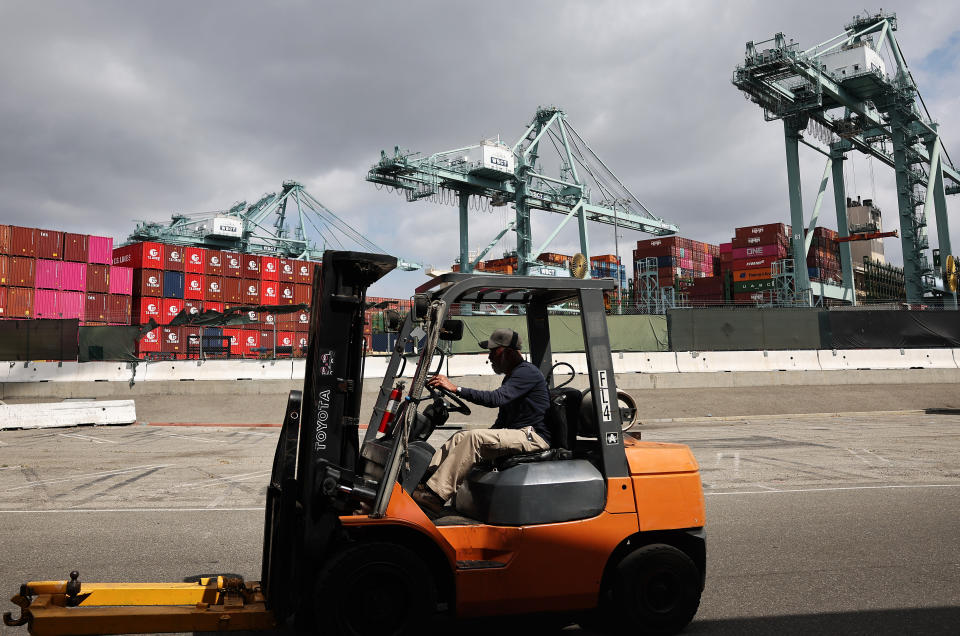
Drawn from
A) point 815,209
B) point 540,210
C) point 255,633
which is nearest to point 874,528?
A: point 255,633

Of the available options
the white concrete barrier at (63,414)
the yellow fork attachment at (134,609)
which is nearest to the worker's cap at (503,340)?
the yellow fork attachment at (134,609)

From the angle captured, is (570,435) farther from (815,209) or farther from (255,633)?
(815,209)

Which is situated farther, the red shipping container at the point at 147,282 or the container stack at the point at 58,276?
the red shipping container at the point at 147,282

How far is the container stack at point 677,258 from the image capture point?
206ft

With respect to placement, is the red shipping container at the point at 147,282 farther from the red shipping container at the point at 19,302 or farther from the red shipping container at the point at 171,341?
the red shipping container at the point at 171,341

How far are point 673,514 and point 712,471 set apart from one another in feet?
21.6

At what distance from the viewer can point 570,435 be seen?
4.29 m

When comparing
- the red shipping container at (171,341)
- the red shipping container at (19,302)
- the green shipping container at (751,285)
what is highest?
the green shipping container at (751,285)

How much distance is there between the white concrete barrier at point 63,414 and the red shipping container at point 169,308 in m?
26.4

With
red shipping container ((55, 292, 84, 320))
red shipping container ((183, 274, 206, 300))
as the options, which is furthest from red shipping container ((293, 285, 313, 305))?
red shipping container ((55, 292, 84, 320))

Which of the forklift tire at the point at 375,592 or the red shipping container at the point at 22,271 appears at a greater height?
the red shipping container at the point at 22,271

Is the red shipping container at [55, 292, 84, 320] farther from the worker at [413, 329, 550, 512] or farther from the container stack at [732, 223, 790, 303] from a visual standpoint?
the container stack at [732, 223, 790, 303]

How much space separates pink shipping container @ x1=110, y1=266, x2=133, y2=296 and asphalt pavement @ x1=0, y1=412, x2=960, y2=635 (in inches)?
1105

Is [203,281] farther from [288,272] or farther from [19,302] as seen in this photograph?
[19,302]
